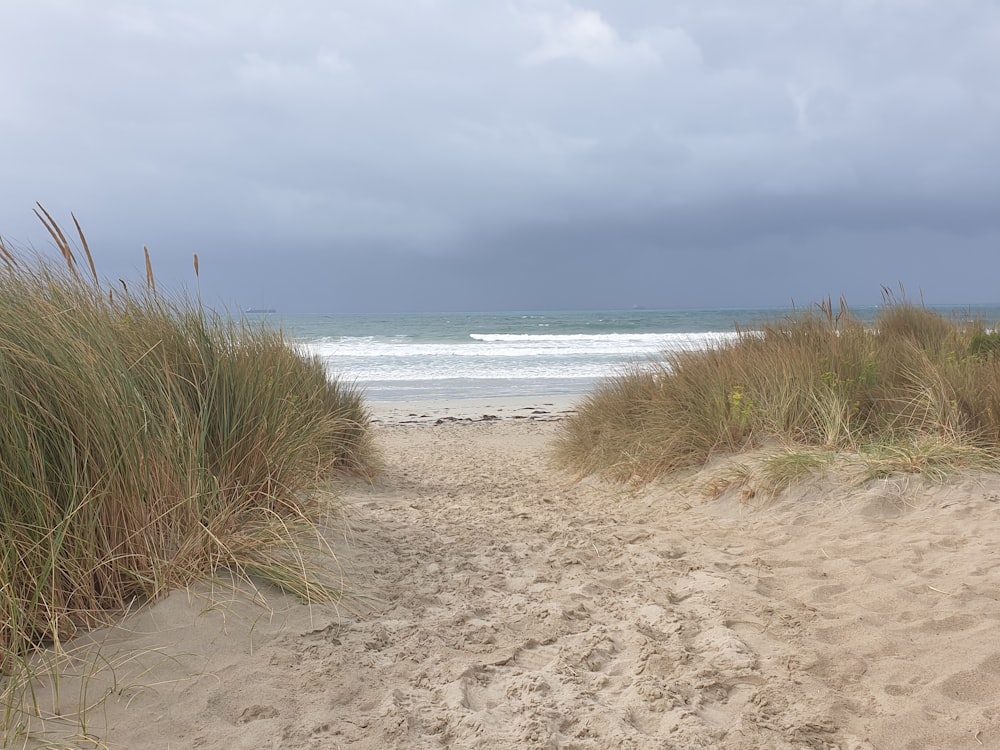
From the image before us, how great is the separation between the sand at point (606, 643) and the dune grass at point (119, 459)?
186 millimetres

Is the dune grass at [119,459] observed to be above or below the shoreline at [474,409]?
above

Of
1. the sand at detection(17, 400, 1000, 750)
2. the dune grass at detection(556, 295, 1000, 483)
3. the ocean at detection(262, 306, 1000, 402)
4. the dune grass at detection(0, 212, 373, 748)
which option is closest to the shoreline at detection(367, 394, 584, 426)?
the ocean at detection(262, 306, 1000, 402)

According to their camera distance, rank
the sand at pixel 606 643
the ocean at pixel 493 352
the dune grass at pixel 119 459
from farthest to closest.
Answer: the ocean at pixel 493 352
the dune grass at pixel 119 459
the sand at pixel 606 643

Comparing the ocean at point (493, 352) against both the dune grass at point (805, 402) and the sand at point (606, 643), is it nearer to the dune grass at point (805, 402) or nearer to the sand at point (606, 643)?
the dune grass at point (805, 402)

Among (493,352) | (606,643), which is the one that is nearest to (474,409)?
(606,643)

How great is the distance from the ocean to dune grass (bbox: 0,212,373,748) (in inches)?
102

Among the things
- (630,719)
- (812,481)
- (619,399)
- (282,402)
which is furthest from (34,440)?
(619,399)

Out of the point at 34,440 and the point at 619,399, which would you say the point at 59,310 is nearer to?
the point at 34,440

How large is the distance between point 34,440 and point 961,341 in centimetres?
788

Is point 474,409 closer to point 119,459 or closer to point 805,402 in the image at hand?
point 805,402

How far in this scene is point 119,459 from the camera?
270 cm

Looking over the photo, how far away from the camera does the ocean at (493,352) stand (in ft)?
44.5

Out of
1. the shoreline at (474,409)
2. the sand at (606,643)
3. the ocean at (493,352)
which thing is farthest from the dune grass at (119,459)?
the shoreline at (474,409)

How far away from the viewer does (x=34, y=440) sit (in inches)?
100
